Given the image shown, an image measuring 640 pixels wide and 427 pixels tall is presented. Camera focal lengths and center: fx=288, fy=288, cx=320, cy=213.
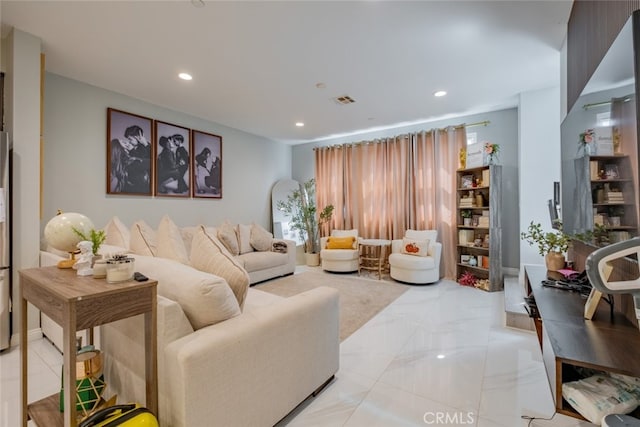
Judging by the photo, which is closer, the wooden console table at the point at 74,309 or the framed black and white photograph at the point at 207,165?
the wooden console table at the point at 74,309

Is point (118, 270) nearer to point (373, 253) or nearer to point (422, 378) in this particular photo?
point (422, 378)

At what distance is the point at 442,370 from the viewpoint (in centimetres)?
206

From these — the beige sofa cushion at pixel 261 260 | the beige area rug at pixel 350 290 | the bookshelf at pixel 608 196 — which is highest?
the bookshelf at pixel 608 196

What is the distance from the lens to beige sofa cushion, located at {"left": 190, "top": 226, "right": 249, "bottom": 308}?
4.81ft

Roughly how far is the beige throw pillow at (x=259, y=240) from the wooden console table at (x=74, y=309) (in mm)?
3353

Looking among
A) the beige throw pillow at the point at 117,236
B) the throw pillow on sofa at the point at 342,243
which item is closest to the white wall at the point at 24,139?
the beige throw pillow at the point at 117,236

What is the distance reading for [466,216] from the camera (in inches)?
177

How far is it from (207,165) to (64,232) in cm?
356

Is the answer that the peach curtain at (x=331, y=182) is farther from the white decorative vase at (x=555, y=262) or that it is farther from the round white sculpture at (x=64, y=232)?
the round white sculpture at (x=64, y=232)

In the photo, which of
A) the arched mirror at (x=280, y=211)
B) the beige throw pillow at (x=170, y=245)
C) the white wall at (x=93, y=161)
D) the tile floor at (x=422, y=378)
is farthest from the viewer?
the arched mirror at (x=280, y=211)

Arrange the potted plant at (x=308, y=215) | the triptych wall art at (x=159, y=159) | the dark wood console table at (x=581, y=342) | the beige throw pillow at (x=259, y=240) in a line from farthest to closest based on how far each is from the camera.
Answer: the potted plant at (x=308, y=215), the beige throw pillow at (x=259, y=240), the triptych wall art at (x=159, y=159), the dark wood console table at (x=581, y=342)

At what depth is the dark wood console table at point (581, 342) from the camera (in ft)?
3.14

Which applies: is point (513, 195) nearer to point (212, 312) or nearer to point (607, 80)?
point (607, 80)

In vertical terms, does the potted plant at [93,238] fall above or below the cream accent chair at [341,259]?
above
